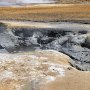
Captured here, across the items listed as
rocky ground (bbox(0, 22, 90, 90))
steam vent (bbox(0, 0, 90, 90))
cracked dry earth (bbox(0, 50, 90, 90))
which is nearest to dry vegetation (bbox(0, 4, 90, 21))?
steam vent (bbox(0, 0, 90, 90))

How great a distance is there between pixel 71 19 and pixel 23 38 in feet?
6.20

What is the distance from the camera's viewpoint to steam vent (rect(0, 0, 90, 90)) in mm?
4906

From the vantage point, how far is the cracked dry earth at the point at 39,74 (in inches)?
186

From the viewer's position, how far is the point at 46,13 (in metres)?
10.3

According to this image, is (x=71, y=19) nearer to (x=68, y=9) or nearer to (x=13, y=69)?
(x=68, y=9)

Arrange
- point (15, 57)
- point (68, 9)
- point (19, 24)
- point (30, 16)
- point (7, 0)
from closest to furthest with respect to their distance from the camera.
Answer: point (15, 57) → point (19, 24) → point (30, 16) → point (68, 9) → point (7, 0)

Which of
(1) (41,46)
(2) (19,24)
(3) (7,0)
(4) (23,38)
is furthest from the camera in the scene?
(3) (7,0)

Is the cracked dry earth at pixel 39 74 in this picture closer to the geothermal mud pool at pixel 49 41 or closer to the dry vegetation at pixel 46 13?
the geothermal mud pool at pixel 49 41

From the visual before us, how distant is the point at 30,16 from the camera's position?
10.1 metres

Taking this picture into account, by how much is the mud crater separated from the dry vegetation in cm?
118

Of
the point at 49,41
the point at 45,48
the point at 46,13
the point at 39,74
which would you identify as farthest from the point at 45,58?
the point at 46,13

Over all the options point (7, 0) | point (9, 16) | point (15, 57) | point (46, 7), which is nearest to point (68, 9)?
point (46, 7)

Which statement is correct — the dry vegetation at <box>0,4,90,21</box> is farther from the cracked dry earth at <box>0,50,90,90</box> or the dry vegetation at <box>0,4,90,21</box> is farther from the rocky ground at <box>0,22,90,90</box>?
the cracked dry earth at <box>0,50,90,90</box>

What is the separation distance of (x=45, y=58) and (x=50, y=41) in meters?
2.15
